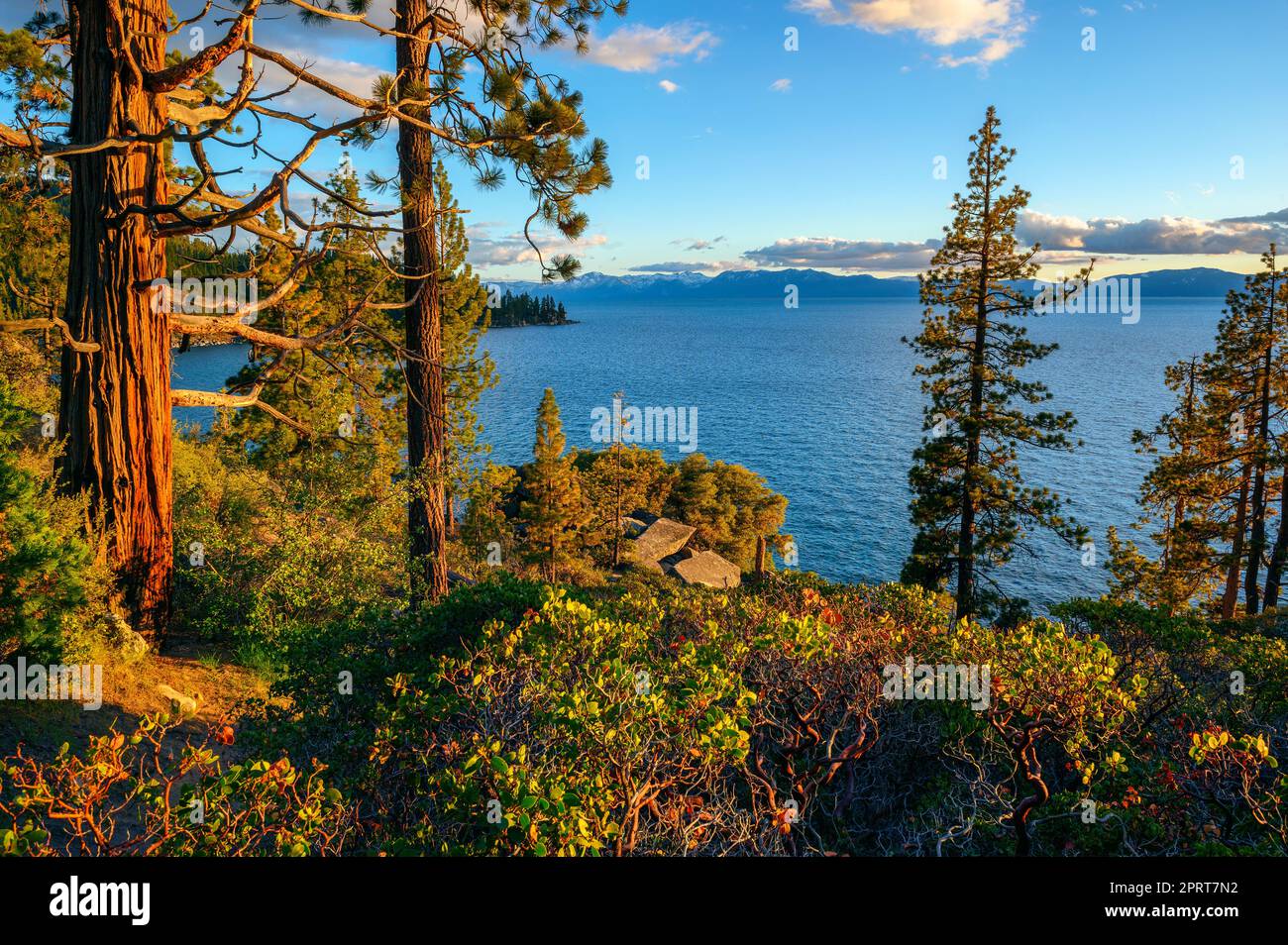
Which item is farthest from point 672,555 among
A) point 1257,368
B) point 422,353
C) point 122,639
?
point 122,639

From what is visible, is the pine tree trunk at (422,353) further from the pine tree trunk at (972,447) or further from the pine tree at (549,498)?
the pine tree at (549,498)

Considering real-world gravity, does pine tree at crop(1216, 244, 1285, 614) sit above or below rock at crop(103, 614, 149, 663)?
above

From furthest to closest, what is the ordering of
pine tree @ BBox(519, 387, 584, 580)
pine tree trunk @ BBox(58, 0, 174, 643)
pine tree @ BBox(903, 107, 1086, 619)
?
pine tree @ BBox(519, 387, 584, 580) → pine tree @ BBox(903, 107, 1086, 619) → pine tree trunk @ BBox(58, 0, 174, 643)

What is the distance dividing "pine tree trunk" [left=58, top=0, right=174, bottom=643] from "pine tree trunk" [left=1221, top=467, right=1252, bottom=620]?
104 feet

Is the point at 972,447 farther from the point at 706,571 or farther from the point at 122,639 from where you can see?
the point at 122,639

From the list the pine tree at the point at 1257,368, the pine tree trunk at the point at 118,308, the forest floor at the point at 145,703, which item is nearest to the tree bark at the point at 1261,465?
the pine tree at the point at 1257,368

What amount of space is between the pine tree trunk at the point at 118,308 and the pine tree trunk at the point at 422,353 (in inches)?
131

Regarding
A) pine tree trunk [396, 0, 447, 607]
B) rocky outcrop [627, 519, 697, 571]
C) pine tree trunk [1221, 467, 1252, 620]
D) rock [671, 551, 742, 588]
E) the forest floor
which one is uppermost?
pine tree trunk [396, 0, 447, 607]

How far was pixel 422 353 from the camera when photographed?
12.0m

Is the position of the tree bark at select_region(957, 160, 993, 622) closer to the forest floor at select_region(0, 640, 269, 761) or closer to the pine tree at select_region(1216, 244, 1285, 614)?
the pine tree at select_region(1216, 244, 1285, 614)

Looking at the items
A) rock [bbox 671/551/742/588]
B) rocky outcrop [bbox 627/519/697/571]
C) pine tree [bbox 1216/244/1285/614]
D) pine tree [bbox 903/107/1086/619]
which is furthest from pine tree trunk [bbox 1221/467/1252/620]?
rocky outcrop [bbox 627/519/697/571]

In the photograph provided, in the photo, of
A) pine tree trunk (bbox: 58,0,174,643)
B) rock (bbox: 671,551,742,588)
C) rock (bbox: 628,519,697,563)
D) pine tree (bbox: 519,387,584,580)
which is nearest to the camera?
pine tree trunk (bbox: 58,0,174,643)

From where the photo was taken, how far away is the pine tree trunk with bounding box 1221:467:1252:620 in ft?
83.9
